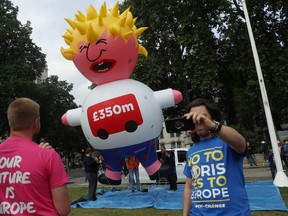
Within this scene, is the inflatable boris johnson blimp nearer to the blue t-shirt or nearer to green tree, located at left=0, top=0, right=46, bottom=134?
the blue t-shirt

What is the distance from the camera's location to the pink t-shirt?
229cm

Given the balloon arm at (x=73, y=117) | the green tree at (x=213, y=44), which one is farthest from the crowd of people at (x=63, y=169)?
the green tree at (x=213, y=44)

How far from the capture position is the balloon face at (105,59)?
18.9ft

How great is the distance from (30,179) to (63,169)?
0.23m

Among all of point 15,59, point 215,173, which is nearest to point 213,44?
point 15,59

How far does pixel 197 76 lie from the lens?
56.1 ft

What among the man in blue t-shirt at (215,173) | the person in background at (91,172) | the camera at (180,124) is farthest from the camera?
the person in background at (91,172)

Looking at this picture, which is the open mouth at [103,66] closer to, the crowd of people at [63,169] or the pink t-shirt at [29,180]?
the crowd of people at [63,169]

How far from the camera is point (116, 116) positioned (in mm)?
5504

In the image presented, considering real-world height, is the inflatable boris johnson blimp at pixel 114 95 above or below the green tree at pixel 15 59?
below

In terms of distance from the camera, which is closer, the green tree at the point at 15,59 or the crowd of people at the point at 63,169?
the crowd of people at the point at 63,169

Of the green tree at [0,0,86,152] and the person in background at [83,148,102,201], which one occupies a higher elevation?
the green tree at [0,0,86,152]

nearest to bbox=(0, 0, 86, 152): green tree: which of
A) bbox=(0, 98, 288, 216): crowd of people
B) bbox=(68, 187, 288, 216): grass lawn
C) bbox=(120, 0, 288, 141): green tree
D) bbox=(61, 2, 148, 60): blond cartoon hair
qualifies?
bbox=(120, 0, 288, 141): green tree

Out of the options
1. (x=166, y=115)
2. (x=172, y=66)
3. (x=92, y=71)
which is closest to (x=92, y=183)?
(x=92, y=71)
